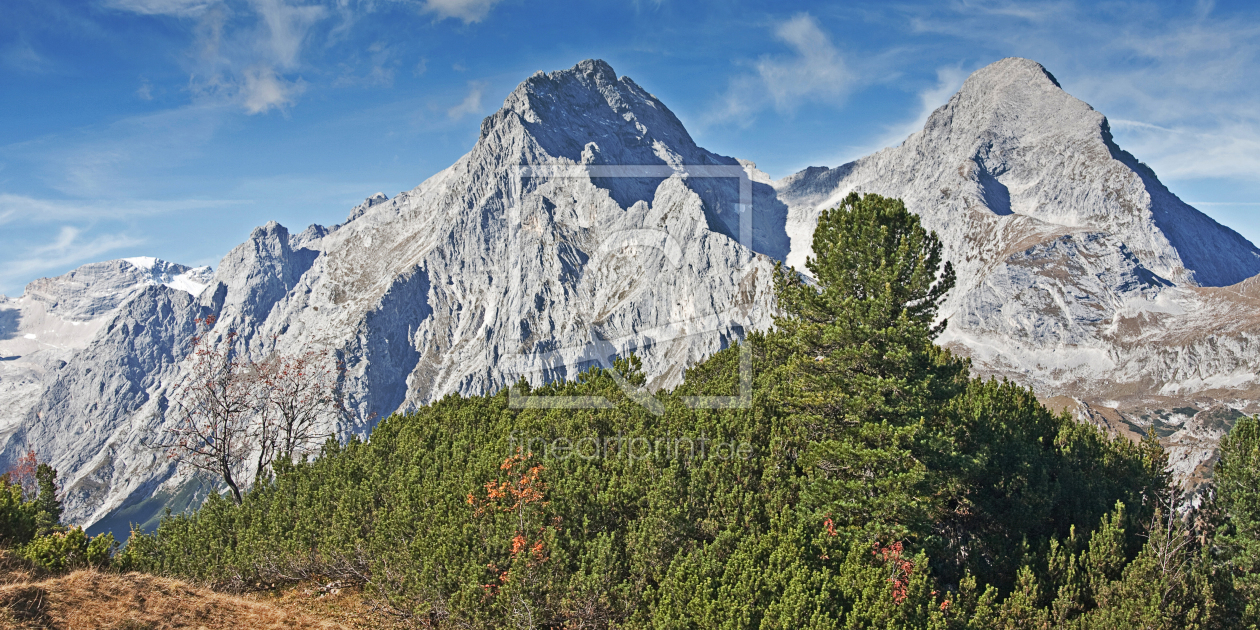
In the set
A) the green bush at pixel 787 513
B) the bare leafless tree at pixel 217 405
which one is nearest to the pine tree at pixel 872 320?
the green bush at pixel 787 513

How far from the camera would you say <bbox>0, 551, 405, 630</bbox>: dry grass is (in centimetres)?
1477

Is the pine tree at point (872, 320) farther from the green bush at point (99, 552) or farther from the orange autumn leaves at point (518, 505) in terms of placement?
the green bush at point (99, 552)

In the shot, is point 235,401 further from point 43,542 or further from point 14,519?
point 43,542

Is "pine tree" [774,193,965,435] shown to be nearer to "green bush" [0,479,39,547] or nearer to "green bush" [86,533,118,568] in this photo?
"green bush" [86,533,118,568]

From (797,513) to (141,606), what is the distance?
19.6 metres

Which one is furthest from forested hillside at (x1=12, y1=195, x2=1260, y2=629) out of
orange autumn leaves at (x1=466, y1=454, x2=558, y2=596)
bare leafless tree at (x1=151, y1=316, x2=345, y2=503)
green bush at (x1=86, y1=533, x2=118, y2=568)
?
bare leafless tree at (x1=151, y1=316, x2=345, y2=503)

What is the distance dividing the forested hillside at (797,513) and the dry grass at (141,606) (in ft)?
4.85

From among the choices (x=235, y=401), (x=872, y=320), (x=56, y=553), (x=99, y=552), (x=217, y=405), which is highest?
(x=872, y=320)

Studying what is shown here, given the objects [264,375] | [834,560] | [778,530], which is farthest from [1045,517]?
[264,375]

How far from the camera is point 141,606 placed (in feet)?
55.0

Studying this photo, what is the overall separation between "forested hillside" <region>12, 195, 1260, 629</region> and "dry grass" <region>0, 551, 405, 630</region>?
→ 4.85ft

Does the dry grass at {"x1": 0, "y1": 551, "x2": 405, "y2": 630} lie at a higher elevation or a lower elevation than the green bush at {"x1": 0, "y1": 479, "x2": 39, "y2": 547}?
lower

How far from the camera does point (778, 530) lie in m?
19.6

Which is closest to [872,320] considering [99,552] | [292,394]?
[99,552]
